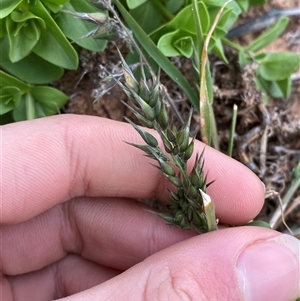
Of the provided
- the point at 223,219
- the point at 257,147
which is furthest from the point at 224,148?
the point at 223,219

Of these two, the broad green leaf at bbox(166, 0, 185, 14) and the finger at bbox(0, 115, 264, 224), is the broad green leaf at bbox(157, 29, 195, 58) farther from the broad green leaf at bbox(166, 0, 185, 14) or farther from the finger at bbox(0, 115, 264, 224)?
the finger at bbox(0, 115, 264, 224)

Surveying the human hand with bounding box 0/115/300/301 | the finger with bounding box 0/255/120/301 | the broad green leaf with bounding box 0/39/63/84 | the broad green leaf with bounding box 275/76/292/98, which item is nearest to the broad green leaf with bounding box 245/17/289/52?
the broad green leaf with bounding box 275/76/292/98

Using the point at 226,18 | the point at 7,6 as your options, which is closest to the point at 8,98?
the point at 7,6

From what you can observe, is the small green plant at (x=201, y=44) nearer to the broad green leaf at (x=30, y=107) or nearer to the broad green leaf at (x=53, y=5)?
the broad green leaf at (x=53, y=5)

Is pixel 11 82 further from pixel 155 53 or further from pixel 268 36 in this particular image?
pixel 268 36

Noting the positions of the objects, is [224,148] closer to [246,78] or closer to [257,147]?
[257,147]

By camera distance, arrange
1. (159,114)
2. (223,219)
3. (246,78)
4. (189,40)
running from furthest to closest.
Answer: (246,78) < (189,40) < (223,219) < (159,114)
